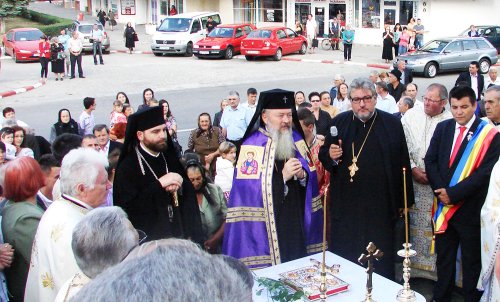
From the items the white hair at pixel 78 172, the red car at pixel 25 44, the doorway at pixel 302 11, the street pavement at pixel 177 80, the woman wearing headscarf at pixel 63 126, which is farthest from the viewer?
the doorway at pixel 302 11

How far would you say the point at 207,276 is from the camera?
1452mm

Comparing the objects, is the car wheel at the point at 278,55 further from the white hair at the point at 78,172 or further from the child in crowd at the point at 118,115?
the white hair at the point at 78,172

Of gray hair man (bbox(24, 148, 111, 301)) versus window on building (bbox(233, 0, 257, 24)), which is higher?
window on building (bbox(233, 0, 257, 24))

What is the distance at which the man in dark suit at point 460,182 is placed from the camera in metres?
5.47

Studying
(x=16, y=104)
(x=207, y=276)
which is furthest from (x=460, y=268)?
(x=16, y=104)

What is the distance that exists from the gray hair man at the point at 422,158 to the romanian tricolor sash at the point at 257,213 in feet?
4.41

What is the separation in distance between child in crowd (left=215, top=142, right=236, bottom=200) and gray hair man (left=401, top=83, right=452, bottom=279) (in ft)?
6.70

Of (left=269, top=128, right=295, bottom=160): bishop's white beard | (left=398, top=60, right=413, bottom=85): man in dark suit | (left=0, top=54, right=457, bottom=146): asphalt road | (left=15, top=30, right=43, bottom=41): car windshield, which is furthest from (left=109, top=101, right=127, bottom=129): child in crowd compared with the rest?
(left=15, top=30, right=43, bottom=41): car windshield

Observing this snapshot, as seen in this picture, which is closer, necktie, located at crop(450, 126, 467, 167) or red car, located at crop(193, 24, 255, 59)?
necktie, located at crop(450, 126, 467, 167)

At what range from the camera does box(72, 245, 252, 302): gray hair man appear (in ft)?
4.52

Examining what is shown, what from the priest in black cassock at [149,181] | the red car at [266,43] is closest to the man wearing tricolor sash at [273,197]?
the priest in black cassock at [149,181]

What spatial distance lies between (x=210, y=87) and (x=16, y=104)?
6441 mm

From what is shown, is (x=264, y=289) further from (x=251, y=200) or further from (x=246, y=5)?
(x=246, y=5)

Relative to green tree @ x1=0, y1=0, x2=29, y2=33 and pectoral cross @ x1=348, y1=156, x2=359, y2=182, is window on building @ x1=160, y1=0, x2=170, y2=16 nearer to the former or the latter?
green tree @ x1=0, y1=0, x2=29, y2=33
